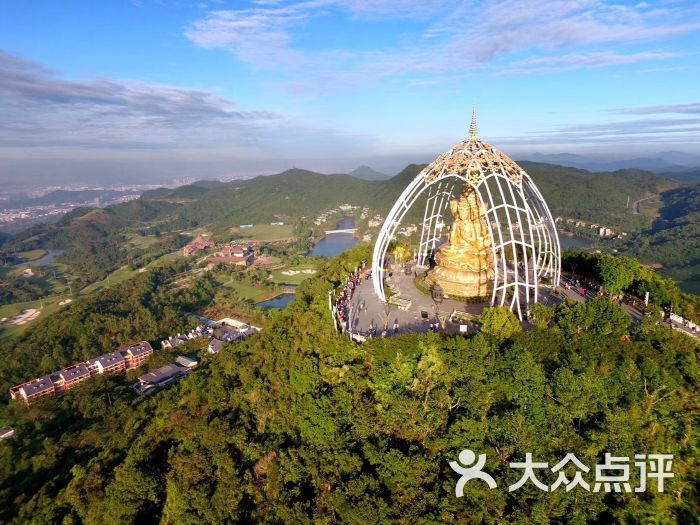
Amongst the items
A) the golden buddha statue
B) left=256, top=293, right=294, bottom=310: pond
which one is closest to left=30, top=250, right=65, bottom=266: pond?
left=256, top=293, right=294, bottom=310: pond

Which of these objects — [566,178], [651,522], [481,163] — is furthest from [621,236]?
[651,522]

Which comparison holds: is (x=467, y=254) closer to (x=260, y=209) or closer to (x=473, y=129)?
(x=473, y=129)

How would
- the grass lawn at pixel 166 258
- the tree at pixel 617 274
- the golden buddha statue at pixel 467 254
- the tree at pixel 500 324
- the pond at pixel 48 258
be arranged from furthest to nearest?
the pond at pixel 48 258 < the grass lawn at pixel 166 258 < the golden buddha statue at pixel 467 254 < the tree at pixel 617 274 < the tree at pixel 500 324

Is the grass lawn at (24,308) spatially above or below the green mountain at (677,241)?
below

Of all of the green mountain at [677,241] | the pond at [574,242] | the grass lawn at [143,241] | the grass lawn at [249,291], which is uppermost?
the green mountain at [677,241]

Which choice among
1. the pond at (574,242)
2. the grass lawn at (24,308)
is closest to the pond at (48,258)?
the grass lawn at (24,308)

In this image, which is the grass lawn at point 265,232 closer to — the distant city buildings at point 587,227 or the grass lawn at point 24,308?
the grass lawn at point 24,308

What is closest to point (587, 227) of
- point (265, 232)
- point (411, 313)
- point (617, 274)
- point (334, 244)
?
point (334, 244)
